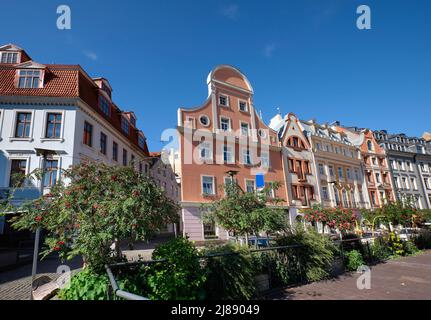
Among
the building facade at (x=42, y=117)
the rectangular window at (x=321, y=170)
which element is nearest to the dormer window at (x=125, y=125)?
the building facade at (x=42, y=117)

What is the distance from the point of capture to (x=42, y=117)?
17.6m

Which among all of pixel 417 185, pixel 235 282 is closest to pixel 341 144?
pixel 417 185

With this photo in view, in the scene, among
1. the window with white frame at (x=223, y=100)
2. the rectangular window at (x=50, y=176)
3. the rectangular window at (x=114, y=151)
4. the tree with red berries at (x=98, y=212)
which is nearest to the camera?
the tree with red berries at (x=98, y=212)

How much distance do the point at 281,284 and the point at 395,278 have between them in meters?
4.61

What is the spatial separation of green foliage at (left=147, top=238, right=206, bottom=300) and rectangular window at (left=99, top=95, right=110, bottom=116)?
19061 millimetres

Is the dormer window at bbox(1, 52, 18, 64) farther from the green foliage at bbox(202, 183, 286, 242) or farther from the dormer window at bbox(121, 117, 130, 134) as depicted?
the green foliage at bbox(202, 183, 286, 242)

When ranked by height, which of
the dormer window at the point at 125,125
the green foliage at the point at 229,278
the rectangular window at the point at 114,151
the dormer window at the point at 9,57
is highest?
the dormer window at the point at 9,57

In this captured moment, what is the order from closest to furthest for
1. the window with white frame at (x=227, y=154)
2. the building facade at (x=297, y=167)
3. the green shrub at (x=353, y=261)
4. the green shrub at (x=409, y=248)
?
the green shrub at (x=353, y=261)
the green shrub at (x=409, y=248)
the window with white frame at (x=227, y=154)
the building facade at (x=297, y=167)

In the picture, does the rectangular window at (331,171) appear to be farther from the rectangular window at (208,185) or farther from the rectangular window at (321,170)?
the rectangular window at (208,185)

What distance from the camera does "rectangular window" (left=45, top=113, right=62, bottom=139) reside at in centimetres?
1759

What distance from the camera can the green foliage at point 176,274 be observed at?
521 centimetres

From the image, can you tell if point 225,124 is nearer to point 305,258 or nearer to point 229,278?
point 305,258

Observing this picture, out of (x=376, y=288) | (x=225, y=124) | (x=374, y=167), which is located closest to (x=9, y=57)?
(x=225, y=124)

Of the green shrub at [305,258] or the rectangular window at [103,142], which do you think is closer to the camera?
the green shrub at [305,258]
